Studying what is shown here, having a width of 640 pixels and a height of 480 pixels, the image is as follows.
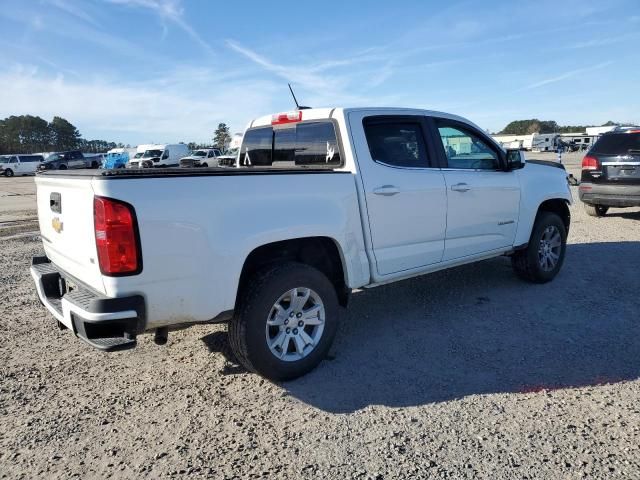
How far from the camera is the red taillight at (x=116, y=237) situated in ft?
8.36

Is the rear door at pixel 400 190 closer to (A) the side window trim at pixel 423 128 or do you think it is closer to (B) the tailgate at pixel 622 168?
(A) the side window trim at pixel 423 128

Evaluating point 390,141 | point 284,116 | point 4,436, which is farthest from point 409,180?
point 4,436

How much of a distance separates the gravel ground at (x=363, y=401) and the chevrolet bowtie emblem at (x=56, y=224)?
110 cm

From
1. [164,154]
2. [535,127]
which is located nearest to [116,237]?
[164,154]

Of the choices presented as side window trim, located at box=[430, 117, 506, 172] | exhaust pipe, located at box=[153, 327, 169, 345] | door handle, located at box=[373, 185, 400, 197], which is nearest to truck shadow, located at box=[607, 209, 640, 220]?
side window trim, located at box=[430, 117, 506, 172]

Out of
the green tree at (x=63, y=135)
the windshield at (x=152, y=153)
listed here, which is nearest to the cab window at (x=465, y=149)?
the windshield at (x=152, y=153)

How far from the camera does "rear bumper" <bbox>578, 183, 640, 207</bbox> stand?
28.1 feet

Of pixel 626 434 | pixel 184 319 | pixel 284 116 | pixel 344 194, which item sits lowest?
pixel 626 434

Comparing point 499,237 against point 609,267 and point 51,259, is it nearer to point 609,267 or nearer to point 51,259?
point 609,267

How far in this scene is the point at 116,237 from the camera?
2.56 metres

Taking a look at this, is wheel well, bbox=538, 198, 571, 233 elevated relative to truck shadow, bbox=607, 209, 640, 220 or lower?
elevated

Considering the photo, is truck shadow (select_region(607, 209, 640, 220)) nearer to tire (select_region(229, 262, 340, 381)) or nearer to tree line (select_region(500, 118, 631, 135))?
tire (select_region(229, 262, 340, 381))

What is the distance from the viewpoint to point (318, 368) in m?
3.56

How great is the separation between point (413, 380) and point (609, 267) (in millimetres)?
4220
